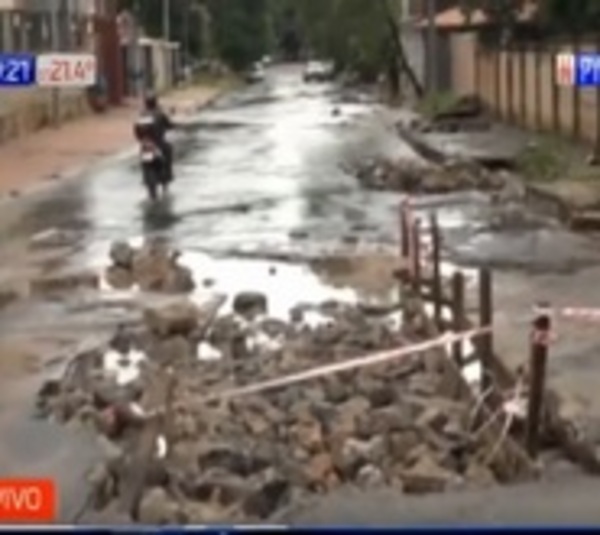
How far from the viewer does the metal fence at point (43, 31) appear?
4919cm

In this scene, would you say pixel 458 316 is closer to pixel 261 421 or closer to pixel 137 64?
pixel 261 421

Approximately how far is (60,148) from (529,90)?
439 inches

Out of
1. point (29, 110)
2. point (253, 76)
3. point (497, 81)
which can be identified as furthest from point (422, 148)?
point (253, 76)

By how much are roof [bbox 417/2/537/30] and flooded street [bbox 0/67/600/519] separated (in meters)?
8.27

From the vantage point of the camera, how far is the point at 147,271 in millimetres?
18172

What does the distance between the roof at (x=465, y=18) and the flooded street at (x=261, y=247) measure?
8.27 m

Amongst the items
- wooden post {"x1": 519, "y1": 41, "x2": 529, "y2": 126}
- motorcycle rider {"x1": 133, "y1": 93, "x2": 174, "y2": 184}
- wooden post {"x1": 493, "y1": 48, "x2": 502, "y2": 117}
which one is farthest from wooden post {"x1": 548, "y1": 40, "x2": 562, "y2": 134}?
motorcycle rider {"x1": 133, "y1": 93, "x2": 174, "y2": 184}

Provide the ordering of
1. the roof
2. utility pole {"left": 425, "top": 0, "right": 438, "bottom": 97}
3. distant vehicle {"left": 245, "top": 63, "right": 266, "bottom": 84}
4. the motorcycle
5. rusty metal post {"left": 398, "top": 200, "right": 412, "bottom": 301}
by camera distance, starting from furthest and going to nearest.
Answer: distant vehicle {"left": 245, "top": 63, "right": 266, "bottom": 84}
utility pole {"left": 425, "top": 0, "right": 438, "bottom": 97}
the roof
the motorcycle
rusty metal post {"left": 398, "top": 200, "right": 412, "bottom": 301}

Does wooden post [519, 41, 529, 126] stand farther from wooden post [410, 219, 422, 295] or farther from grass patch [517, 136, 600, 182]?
wooden post [410, 219, 422, 295]

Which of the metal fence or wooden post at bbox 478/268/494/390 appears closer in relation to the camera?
wooden post at bbox 478/268/494/390

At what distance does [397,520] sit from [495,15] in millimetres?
39186

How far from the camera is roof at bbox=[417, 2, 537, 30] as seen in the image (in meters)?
45.5

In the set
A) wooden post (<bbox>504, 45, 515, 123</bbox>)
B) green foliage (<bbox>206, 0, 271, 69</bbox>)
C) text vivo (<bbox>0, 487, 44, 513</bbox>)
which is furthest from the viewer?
green foliage (<bbox>206, 0, 271, 69</bbox>)
